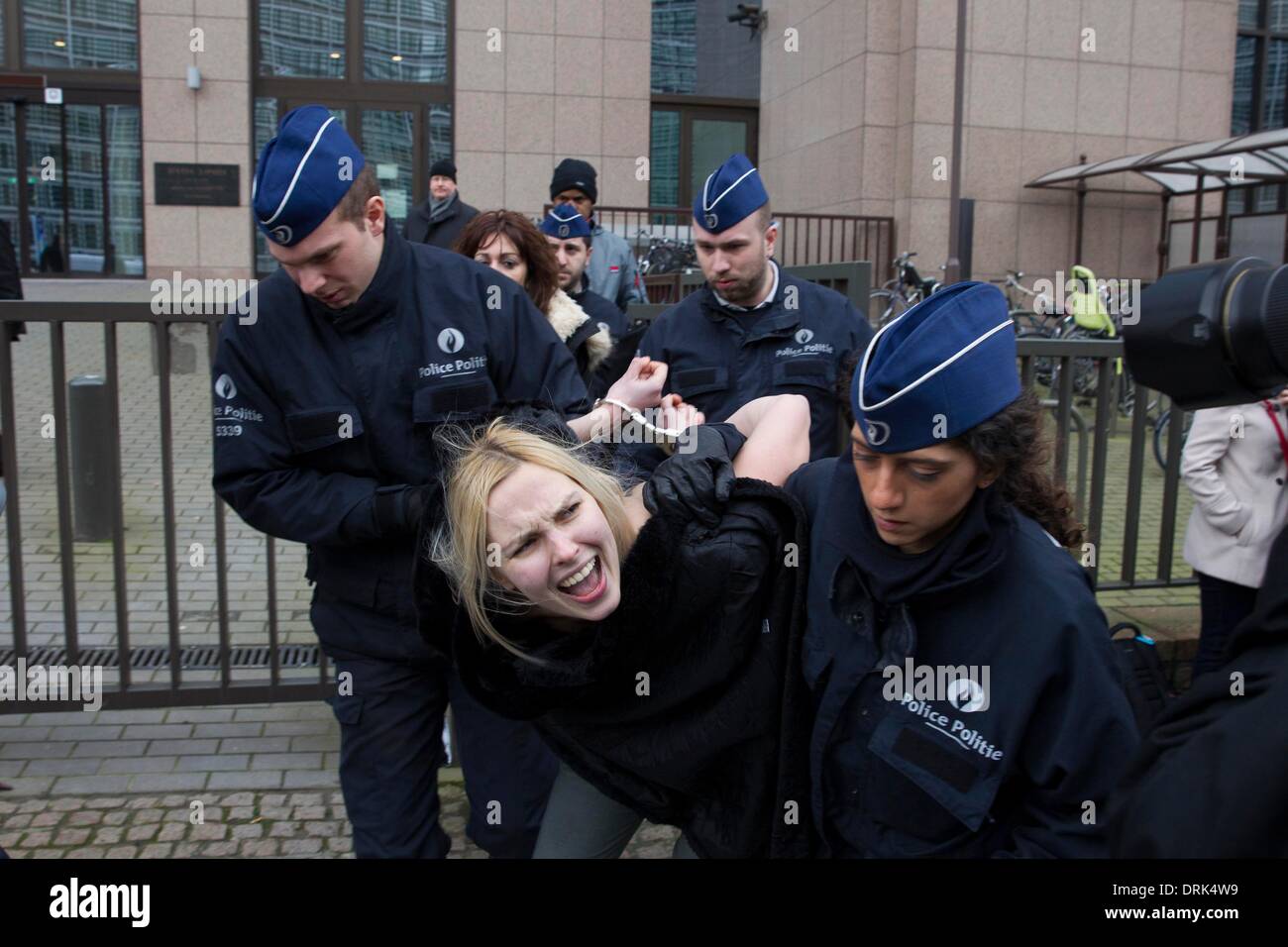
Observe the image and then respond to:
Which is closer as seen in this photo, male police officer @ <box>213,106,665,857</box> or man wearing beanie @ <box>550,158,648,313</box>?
male police officer @ <box>213,106,665,857</box>

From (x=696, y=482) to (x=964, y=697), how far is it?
623mm

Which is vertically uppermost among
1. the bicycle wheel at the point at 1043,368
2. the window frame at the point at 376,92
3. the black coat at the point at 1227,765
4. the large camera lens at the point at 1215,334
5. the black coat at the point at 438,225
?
the window frame at the point at 376,92

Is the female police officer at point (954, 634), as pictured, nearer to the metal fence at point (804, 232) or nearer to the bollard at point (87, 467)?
the bollard at point (87, 467)

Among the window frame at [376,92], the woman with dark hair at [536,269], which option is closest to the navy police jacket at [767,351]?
the woman with dark hair at [536,269]

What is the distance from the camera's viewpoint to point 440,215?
820 centimetres

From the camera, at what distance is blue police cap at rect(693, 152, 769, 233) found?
12.2 ft

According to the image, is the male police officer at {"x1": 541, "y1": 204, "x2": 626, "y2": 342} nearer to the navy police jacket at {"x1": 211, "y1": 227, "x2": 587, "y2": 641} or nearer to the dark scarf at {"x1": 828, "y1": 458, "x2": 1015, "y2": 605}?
the navy police jacket at {"x1": 211, "y1": 227, "x2": 587, "y2": 641}

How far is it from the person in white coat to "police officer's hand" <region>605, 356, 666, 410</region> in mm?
2526

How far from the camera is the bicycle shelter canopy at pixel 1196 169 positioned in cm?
1351

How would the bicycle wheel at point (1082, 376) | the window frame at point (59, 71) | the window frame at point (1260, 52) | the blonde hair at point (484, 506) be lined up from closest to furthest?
the blonde hair at point (484, 506) < the bicycle wheel at point (1082, 376) < the window frame at point (59, 71) < the window frame at point (1260, 52)

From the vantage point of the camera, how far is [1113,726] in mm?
1806

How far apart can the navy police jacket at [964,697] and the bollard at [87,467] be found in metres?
4.94

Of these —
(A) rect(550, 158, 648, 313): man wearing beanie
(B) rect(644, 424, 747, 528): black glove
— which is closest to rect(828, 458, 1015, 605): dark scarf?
(B) rect(644, 424, 747, 528): black glove
